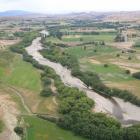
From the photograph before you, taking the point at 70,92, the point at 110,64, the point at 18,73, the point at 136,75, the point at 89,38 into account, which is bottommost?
the point at 89,38

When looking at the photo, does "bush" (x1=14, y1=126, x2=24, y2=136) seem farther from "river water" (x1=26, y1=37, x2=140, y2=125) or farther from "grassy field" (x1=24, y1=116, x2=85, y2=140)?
"river water" (x1=26, y1=37, x2=140, y2=125)

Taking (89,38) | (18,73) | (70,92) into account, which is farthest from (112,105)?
(89,38)

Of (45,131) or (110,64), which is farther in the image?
(110,64)

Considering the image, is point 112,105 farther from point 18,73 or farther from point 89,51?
point 89,51

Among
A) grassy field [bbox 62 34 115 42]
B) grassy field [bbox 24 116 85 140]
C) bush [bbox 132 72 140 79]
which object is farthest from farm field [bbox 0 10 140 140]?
grassy field [bbox 62 34 115 42]

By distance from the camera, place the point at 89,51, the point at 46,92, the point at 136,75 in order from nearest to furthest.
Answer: the point at 46,92
the point at 136,75
the point at 89,51

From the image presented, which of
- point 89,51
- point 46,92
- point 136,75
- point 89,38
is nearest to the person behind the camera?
point 46,92

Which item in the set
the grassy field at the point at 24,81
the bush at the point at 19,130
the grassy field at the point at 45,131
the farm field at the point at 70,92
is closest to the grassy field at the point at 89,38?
the farm field at the point at 70,92

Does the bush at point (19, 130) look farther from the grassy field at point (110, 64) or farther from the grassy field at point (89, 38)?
the grassy field at point (89, 38)
